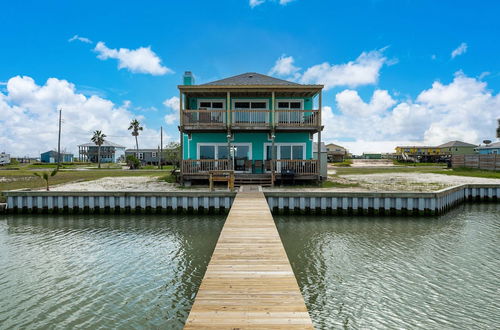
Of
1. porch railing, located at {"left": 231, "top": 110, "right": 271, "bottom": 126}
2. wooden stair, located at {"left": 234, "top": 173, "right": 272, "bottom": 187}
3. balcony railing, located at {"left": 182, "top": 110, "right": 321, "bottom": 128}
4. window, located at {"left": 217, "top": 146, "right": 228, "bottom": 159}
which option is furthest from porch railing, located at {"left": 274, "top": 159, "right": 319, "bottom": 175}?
window, located at {"left": 217, "top": 146, "right": 228, "bottom": 159}

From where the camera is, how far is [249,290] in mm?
4293

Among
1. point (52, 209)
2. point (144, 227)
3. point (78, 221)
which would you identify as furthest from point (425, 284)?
point (52, 209)

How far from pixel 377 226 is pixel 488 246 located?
11.7ft

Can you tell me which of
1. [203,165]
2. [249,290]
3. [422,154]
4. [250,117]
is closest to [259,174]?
[203,165]

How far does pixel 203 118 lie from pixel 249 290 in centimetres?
1577

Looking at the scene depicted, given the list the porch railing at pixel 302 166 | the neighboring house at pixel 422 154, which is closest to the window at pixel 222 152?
the porch railing at pixel 302 166

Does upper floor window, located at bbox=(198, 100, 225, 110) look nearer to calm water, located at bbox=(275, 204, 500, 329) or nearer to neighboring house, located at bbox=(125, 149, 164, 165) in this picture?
calm water, located at bbox=(275, 204, 500, 329)

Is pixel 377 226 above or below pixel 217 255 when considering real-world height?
below

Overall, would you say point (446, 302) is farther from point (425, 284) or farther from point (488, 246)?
point (488, 246)

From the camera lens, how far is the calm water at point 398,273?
509 cm

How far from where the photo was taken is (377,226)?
11562 mm

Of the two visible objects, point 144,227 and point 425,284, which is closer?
point 425,284

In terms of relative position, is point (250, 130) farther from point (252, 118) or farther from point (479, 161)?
point (479, 161)

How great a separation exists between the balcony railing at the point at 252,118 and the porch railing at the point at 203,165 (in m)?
2.33
